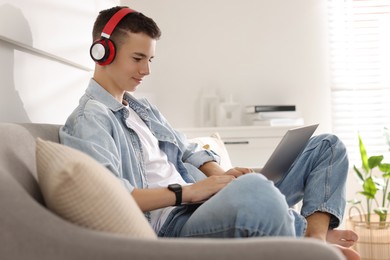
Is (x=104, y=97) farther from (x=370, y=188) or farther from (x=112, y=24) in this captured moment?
(x=370, y=188)

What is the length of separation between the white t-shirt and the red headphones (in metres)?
0.20

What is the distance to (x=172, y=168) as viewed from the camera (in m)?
2.17

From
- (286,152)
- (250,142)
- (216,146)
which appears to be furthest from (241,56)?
(286,152)

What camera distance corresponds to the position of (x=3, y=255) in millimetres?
1100

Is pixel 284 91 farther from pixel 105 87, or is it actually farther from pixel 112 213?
pixel 112 213

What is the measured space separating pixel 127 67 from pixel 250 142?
2.16 metres

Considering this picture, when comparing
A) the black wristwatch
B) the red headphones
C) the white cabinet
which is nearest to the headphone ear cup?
the red headphones

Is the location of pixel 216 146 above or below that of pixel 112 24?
below

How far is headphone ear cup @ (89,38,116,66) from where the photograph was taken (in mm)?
2070

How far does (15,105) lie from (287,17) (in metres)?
3.01

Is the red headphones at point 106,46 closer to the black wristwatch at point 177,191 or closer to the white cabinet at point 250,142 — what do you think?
the black wristwatch at point 177,191

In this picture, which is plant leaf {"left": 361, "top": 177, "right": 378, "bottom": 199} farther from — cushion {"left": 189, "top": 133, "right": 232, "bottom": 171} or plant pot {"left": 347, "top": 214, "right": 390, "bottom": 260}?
cushion {"left": 189, "top": 133, "right": 232, "bottom": 171}

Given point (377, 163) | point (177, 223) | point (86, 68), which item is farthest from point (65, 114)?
point (377, 163)

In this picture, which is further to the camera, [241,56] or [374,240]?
[241,56]
